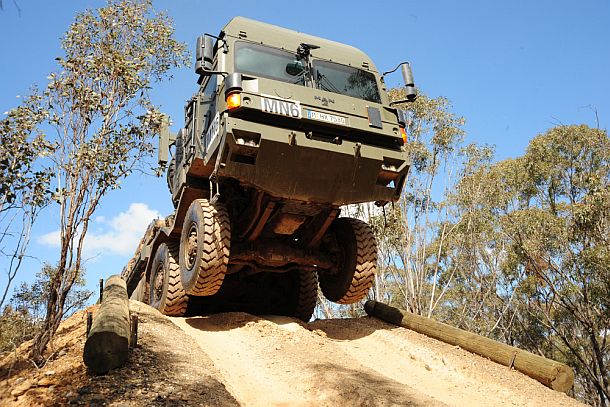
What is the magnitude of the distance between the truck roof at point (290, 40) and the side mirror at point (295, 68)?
270 mm

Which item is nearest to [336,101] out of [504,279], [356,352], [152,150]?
[152,150]

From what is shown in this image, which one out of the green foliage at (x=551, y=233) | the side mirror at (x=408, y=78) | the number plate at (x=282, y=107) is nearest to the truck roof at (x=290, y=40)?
the side mirror at (x=408, y=78)

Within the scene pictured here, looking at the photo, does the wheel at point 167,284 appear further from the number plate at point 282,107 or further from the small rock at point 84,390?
the small rock at point 84,390

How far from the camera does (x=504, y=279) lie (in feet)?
71.2

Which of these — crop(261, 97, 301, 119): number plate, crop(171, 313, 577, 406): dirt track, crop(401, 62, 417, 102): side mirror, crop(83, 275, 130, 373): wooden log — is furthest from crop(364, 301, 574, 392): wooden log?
crop(83, 275, 130, 373): wooden log

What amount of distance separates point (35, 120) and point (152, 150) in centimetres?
163

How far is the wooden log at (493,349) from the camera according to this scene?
641 centimetres

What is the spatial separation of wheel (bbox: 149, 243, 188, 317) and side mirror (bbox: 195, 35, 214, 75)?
3198 mm

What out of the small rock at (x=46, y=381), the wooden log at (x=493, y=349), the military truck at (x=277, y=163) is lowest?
the small rock at (x=46, y=381)

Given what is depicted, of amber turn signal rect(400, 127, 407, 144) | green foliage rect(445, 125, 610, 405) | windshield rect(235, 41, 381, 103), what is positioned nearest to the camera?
windshield rect(235, 41, 381, 103)

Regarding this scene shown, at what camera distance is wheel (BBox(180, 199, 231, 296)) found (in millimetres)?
6801

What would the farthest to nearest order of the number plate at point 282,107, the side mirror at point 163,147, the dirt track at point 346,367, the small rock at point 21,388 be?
the side mirror at point 163,147
the number plate at point 282,107
the dirt track at point 346,367
the small rock at point 21,388

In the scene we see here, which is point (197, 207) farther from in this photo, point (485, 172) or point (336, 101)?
point (485, 172)

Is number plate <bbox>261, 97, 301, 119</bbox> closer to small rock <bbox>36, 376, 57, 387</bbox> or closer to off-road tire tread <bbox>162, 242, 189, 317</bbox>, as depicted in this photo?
off-road tire tread <bbox>162, 242, 189, 317</bbox>
